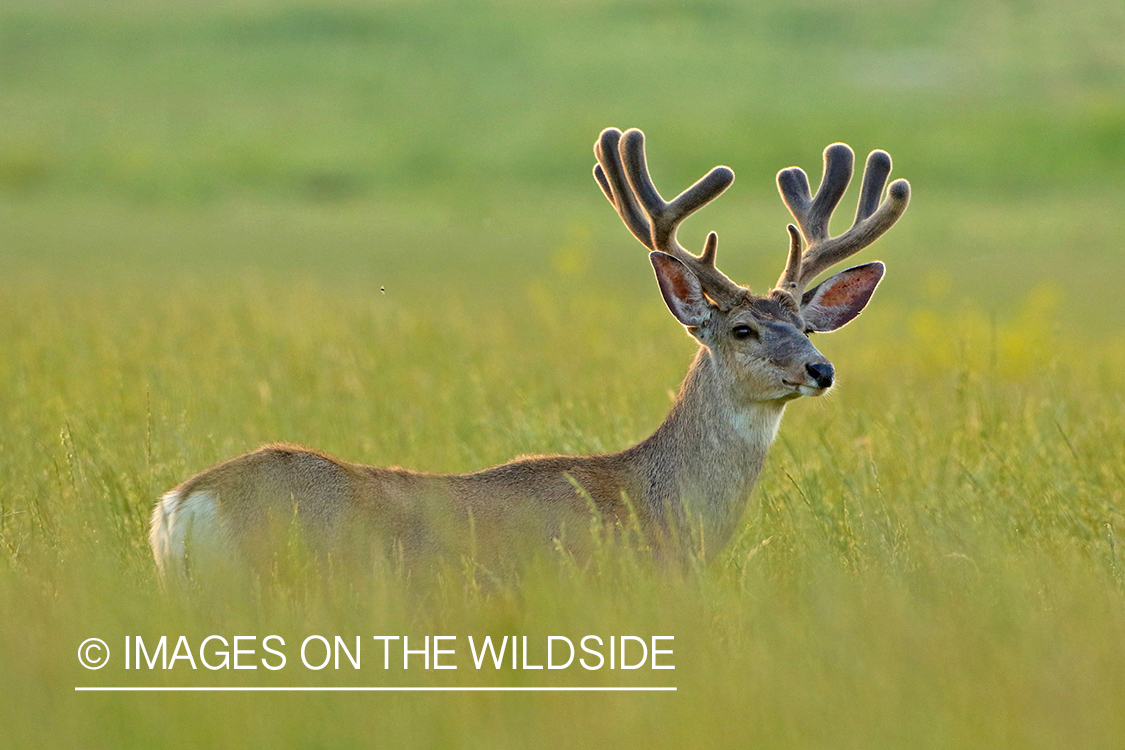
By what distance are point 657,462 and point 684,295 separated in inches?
25.2

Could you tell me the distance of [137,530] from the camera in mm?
5227

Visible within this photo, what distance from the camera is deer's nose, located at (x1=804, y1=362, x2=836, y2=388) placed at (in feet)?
16.4

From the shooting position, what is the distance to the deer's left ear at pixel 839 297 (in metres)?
5.68

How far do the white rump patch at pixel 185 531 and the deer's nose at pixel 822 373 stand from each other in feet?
6.69

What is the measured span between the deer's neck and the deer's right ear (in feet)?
0.66

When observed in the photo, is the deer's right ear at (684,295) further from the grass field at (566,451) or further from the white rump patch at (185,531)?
the white rump patch at (185,531)

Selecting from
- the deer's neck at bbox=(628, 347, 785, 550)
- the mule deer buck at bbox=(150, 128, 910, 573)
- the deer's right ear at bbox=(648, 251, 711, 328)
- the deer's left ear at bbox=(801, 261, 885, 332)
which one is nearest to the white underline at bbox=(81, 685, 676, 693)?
the mule deer buck at bbox=(150, 128, 910, 573)

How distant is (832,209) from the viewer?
609cm

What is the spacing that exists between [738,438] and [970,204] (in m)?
36.1

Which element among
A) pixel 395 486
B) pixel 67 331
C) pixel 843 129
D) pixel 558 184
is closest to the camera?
pixel 395 486

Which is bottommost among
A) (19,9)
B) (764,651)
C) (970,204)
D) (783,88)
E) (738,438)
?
(764,651)

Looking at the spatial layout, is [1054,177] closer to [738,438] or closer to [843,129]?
[843,129]

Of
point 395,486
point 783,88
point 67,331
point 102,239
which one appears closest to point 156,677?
point 395,486

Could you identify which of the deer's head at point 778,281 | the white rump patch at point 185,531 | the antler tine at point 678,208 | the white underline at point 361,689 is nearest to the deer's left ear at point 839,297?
the deer's head at point 778,281
